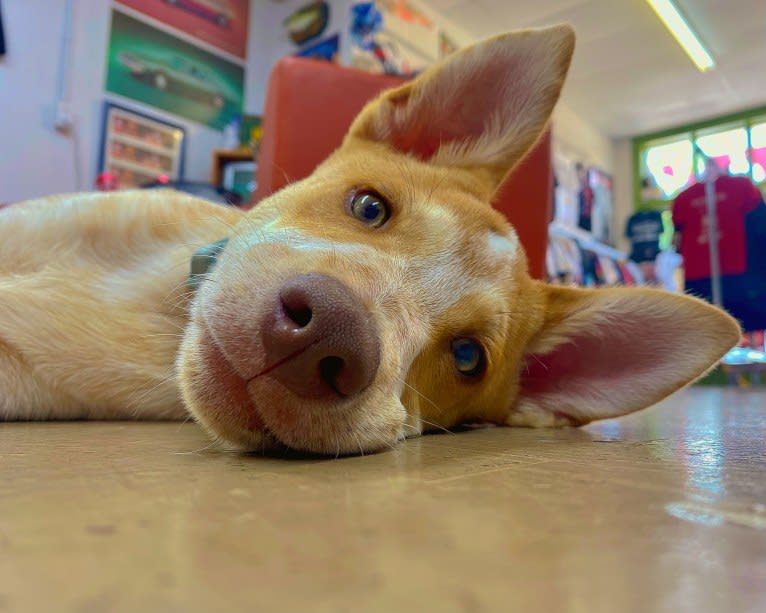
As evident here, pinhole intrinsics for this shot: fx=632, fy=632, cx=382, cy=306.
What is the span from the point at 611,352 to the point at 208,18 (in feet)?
20.2

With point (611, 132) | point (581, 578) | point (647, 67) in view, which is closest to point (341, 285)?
point (581, 578)

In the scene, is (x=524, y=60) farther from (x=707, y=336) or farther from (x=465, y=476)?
(x=465, y=476)

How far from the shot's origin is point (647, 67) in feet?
29.6

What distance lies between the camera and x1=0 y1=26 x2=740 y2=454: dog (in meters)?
1.00

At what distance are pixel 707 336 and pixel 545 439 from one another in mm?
535

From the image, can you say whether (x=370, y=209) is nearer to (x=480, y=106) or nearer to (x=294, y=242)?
(x=294, y=242)

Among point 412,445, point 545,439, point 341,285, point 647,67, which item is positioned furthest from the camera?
point 647,67

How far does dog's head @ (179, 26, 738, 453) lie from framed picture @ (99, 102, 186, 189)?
176 inches

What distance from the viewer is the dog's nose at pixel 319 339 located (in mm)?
886

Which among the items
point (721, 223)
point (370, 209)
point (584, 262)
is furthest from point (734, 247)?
point (370, 209)

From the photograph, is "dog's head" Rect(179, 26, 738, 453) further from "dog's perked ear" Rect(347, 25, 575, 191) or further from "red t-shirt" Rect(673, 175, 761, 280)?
"red t-shirt" Rect(673, 175, 761, 280)

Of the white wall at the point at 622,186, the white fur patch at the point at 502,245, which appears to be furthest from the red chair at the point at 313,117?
the white wall at the point at 622,186

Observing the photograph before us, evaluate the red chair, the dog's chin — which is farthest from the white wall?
the dog's chin

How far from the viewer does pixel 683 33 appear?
26.7ft
